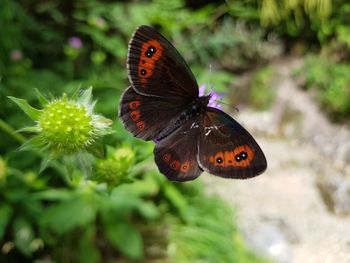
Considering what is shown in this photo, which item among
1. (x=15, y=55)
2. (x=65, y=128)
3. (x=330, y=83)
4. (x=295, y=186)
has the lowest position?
(x=65, y=128)

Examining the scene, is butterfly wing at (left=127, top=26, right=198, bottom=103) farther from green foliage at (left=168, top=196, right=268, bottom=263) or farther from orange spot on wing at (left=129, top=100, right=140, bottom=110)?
green foliage at (left=168, top=196, right=268, bottom=263)

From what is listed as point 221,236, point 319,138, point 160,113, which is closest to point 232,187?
point 221,236

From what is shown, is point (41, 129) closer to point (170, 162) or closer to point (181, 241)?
point (170, 162)

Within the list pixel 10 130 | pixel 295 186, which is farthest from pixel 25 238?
pixel 295 186

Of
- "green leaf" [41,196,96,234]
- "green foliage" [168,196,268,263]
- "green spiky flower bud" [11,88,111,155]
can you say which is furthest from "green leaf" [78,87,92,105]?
"green foliage" [168,196,268,263]

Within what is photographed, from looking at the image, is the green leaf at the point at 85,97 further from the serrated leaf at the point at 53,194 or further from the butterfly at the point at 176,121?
the serrated leaf at the point at 53,194

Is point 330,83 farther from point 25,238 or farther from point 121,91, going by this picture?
point 25,238
